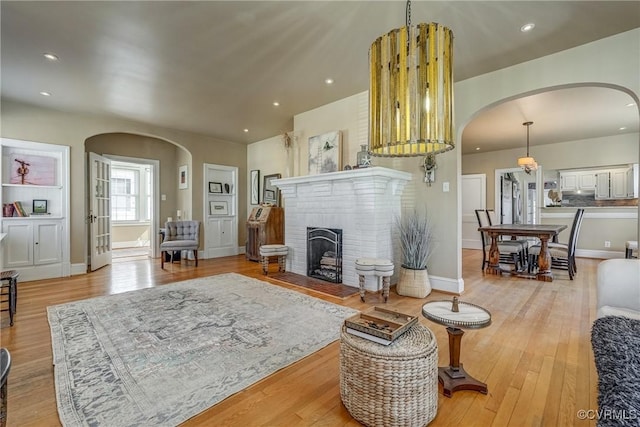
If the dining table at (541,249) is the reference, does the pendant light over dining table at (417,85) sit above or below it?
above

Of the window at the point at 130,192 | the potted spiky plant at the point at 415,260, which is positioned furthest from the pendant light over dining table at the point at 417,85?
the window at the point at 130,192

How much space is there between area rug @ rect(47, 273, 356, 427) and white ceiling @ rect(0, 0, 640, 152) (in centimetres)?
259

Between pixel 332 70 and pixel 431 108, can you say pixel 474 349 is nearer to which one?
pixel 431 108

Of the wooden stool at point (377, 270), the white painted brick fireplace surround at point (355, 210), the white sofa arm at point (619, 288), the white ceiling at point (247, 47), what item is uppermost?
the white ceiling at point (247, 47)

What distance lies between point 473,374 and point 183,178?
6.41m

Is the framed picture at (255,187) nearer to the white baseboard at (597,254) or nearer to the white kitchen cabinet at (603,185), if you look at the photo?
the white baseboard at (597,254)

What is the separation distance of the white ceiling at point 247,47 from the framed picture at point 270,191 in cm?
190

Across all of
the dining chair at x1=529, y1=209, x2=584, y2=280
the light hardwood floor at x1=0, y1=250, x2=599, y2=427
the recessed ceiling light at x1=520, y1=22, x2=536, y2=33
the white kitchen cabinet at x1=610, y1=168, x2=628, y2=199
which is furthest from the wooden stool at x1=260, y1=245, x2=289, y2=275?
the white kitchen cabinet at x1=610, y1=168, x2=628, y2=199

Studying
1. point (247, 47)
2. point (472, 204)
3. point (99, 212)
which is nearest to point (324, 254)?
point (247, 47)

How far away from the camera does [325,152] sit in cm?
444

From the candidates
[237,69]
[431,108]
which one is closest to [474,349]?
[431,108]

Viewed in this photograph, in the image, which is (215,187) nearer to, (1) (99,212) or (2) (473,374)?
(1) (99,212)

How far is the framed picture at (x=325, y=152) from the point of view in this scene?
4.26m

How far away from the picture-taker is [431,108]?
4.55 feet
